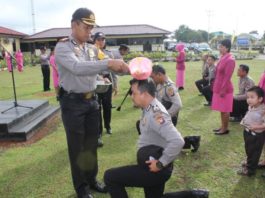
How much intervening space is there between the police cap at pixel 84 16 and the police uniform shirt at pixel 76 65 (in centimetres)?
30

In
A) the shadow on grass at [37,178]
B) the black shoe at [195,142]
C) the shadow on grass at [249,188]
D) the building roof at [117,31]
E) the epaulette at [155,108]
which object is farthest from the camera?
the building roof at [117,31]

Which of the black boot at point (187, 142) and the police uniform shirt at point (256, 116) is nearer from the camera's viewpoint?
the police uniform shirt at point (256, 116)

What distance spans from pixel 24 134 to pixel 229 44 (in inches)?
170

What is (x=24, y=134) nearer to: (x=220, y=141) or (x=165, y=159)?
(x=220, y=141)

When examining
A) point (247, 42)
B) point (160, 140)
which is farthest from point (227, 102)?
point (247, 42)

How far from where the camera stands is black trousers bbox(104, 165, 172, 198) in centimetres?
257

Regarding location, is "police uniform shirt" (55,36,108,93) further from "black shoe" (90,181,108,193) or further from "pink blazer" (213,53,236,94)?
"pink blazer" (213,53,236,94)

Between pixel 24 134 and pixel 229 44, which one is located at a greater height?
pixel 229 44

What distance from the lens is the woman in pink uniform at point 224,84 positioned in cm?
550

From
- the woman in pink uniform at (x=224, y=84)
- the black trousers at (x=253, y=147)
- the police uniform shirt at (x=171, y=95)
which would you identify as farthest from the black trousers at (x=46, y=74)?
the black trousers at (x=253, y=147)

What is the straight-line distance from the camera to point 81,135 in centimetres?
341

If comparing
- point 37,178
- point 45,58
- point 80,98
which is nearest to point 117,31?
point 45,58

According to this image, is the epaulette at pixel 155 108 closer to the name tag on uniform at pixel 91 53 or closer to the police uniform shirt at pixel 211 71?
the name tag on uniform at pixel 91 53

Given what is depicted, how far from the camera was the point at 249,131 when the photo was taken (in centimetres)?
400
